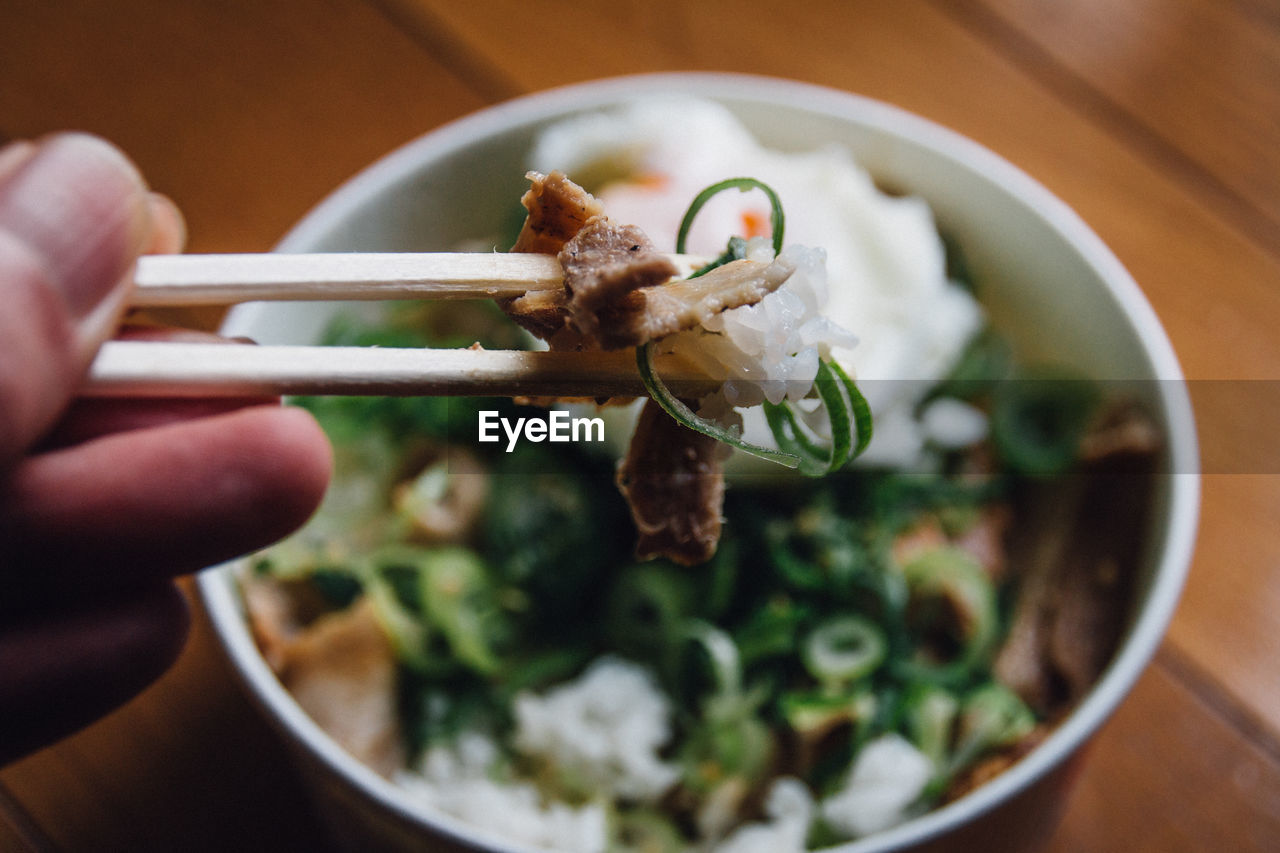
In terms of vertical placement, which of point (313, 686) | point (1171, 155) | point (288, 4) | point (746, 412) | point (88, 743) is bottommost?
point (88, 743)

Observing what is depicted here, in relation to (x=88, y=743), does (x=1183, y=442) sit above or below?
above

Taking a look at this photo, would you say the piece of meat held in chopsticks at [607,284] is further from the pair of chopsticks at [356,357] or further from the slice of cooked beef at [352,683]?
the slice of cooked beef at [352,683]

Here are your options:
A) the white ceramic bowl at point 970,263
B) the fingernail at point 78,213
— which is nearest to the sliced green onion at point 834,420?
the white ceramic bowl at point 970,263

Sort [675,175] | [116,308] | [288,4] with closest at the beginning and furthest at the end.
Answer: [116,308] < [675,175] < [288,4]

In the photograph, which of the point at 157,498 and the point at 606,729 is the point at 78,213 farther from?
the point at 606,729

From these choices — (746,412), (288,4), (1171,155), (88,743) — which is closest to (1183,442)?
(746,412)

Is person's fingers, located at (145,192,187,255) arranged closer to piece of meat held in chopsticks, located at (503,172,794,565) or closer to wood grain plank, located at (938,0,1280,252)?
piece of meat held in chopsticks, located at (503,172,794,565)

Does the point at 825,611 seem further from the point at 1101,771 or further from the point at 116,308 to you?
the point at 116,308
